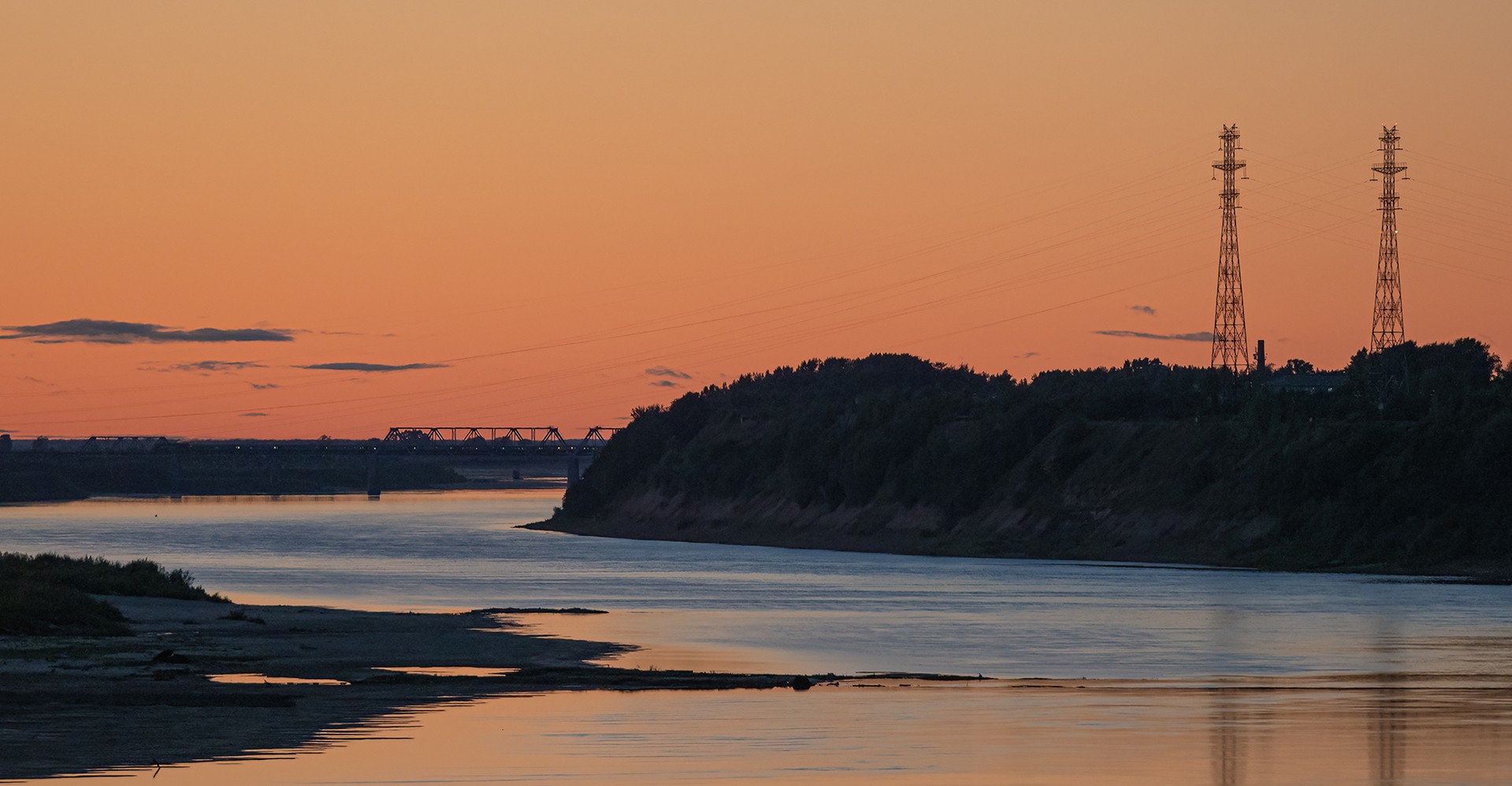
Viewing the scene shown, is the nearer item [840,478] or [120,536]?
[120,536]

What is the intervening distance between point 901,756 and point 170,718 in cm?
1363

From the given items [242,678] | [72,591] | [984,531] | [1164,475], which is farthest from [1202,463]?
[242,678]

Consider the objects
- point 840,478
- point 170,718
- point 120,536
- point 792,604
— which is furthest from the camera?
point 840,478

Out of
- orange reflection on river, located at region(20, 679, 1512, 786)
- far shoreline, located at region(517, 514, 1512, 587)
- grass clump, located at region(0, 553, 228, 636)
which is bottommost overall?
orange reflection on river, located at region(20, 679, 1512, 786)

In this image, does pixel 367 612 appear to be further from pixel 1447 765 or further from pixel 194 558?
pixel 194 558

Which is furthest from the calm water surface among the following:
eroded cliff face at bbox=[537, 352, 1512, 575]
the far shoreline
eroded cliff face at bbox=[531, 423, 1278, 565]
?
eroded cliff face at bbox=[531, 423, 1278, 565]

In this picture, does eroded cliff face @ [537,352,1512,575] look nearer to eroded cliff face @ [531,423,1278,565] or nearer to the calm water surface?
eroded cliff face @ [531,423,1278,565]

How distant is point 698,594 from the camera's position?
90.0 m

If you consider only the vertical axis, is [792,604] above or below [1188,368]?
below

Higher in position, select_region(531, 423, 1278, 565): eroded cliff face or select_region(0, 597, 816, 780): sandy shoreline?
select_region(531, 423, 1278, 565): eroded cliff face

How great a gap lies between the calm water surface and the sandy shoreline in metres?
1.68

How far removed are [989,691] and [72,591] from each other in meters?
28.8

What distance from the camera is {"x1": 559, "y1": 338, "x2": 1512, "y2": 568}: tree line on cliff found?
395 ft

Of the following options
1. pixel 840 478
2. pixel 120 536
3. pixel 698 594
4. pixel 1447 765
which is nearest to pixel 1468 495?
pixel 698 594
